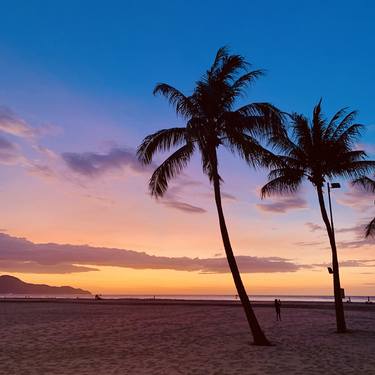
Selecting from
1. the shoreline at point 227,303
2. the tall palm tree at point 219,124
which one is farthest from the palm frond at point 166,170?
the shoreline at point 227,303

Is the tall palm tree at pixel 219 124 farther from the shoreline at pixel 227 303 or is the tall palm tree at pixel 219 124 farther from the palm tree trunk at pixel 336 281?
the shoreline at pixel 227 303

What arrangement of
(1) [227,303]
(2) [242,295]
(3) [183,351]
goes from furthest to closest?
Answer: (1) [227,303] → (2) [242,295] → (3) [183,351]

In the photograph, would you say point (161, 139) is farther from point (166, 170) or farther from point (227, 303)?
point (227, 303)

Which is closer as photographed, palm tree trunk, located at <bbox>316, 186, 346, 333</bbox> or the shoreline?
palm tree trunk, located at <bbox>316, 186, 346, 333</bbox>

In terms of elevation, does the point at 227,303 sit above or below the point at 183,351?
above

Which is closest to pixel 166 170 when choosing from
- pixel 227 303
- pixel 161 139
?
pixel 161 139

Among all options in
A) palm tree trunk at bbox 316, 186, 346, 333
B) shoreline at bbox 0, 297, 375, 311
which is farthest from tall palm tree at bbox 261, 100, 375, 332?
shoreline at bbox 0, 297, 375, 311

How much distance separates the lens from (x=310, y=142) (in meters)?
24.1

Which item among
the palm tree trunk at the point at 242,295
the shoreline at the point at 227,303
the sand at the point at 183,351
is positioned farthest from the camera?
the shoreline at the point at 227,303

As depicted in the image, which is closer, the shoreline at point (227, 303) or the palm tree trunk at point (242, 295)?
the palm tree trunk at point (242, 295)

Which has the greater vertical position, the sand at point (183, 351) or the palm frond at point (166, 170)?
the palm frond at point (166, 170)

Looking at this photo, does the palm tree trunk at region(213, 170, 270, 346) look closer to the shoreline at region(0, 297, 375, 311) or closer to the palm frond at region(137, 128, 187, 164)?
the palm frond at region(137, 128, 187, 164)

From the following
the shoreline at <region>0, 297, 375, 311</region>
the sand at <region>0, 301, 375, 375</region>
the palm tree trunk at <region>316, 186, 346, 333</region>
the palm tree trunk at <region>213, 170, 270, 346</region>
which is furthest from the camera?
the shoreline at <region>0, 297, 375, 311</region>

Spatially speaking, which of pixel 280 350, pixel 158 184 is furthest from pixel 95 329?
pixel 280 350
